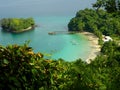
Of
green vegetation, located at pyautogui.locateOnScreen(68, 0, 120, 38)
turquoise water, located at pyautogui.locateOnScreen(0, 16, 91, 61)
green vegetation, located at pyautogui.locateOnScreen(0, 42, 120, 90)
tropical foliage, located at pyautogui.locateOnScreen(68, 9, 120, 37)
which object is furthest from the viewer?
tropical foliage, located at pyautogui.locateOnScreen(68, 9, 120, 37)

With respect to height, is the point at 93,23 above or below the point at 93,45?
above

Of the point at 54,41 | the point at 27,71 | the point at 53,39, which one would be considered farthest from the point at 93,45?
the point at 27,71

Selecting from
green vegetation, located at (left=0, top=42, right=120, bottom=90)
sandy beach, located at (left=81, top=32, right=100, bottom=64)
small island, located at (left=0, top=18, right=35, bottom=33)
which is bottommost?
sandy beach, located at (left=81, top=32, right=100, bottom=64)

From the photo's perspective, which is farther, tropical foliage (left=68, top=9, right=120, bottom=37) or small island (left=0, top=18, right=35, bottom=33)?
small island (left=0, top=18, right=35, bottom=33)

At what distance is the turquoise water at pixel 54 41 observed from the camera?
34438mm

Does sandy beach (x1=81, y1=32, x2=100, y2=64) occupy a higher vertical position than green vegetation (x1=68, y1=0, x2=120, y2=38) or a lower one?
lower

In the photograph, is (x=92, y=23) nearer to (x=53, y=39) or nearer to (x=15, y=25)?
(x=53, y=39)

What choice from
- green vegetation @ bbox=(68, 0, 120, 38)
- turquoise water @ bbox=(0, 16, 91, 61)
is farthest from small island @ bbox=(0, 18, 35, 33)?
green vegetation @ bbox=(68, 0, 120, 38)

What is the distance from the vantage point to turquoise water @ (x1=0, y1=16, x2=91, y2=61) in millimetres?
34438

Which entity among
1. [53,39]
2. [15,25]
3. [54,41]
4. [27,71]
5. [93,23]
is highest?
[27,71]

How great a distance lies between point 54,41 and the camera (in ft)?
135

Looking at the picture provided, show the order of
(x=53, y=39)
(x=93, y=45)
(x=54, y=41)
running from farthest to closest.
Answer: (x=53, y=39)
(x=54, y=41)
(x=93, y=45)

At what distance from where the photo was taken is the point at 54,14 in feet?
220

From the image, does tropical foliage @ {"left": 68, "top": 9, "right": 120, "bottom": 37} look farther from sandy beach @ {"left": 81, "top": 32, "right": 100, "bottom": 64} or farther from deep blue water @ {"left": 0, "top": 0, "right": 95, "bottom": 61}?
deep blue water @ {"left": 0, "top": 0, "right": 95, "bottom": 61}
